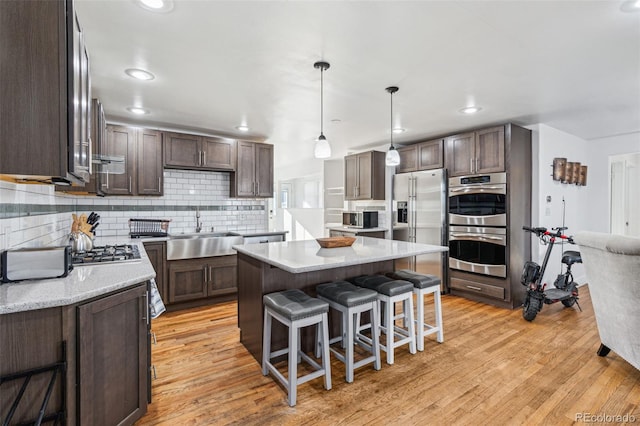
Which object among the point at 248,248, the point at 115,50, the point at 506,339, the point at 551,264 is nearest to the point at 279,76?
the point at 115,50

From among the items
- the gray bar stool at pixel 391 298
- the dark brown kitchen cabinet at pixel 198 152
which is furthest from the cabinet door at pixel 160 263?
the gray bar stool at pixel 391 298

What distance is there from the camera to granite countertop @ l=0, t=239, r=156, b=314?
1278mm

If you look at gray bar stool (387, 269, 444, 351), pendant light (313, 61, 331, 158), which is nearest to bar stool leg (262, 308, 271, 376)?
gray bar stool (387, 269, 444, 351)

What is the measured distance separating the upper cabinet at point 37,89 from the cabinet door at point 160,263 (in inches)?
99.1

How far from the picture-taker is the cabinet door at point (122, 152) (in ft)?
12.2

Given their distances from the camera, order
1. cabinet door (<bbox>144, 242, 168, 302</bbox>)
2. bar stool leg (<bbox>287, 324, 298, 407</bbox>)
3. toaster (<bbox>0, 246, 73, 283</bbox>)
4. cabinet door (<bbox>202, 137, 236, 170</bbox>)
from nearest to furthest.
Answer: toaster (<bbox>0, 246, 73, 283</bbox>) → bar stool leg (<bbox>287, 324, 298, 407</bbox>) → cabinet door (<bbox>144, 242, 168, 302</bbox>) → cabinet door (<bbox>202, 137, 236, 170</bbox>)

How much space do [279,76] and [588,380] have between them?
10.8 ft

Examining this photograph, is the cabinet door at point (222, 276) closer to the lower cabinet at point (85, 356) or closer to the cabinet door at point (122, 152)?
the cabinet door at point (122, 152)

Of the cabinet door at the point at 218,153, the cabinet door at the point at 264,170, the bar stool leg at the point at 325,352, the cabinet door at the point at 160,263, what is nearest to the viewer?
the bar stool leg at the point at 325,352

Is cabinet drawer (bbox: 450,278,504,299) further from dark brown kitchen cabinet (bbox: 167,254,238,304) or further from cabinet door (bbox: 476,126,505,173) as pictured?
dark brown kitchen cabinet (bbox: 167,254,238,304)

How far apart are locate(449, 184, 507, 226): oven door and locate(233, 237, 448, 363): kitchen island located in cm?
171

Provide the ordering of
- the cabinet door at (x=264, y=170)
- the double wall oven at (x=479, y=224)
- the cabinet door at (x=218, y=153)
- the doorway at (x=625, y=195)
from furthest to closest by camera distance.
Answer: the doorway at (x=625, y=195) → the cabinet door at (x=264, y=170) → the cabinet door at (x=218, y=153) → the double wall oven at (x=479, y=224)

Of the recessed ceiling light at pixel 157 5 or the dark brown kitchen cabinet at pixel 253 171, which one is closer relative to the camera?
the recessed ceiling light at pixel 157 5

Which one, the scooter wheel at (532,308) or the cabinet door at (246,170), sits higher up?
the cabinet door at (246,170)
